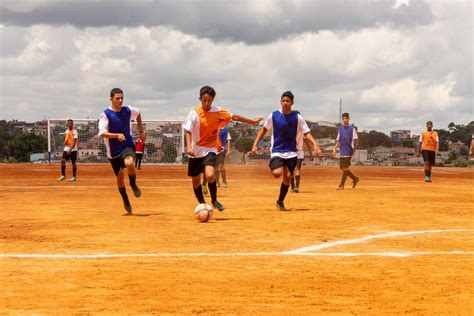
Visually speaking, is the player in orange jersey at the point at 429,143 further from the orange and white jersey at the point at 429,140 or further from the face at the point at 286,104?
the face at the point at 286,104

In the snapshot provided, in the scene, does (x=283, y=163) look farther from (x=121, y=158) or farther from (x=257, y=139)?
(x=121, y=158)

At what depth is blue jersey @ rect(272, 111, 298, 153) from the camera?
1417 centimetres

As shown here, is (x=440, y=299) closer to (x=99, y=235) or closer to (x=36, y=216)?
(x=99, y=235)

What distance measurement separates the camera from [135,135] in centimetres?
5831

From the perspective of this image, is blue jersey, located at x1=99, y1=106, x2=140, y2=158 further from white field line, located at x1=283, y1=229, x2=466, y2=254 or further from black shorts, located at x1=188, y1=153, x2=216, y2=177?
white field line, located at x1=283, y1=229, x2=466, y2=254

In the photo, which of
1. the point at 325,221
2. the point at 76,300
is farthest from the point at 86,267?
the point at 325,221

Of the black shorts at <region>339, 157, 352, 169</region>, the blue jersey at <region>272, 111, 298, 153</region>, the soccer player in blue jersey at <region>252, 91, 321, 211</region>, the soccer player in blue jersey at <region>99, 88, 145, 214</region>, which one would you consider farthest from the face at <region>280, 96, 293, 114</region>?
the black shorts at <region>339, 157, 352, 169</region>

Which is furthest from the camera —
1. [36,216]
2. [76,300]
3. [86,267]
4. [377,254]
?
[36,216]

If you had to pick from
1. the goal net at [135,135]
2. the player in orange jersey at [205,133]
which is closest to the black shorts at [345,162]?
the player in orange jersey at [205,133]

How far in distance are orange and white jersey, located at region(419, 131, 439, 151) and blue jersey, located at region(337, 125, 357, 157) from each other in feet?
17.5

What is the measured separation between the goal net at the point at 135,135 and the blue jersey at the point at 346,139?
120ft

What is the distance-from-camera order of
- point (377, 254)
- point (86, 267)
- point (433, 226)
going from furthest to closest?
point (433, 226)
point (377, 254)
point (86, 267)

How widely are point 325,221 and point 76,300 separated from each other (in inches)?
263

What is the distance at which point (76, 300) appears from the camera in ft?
19.2
